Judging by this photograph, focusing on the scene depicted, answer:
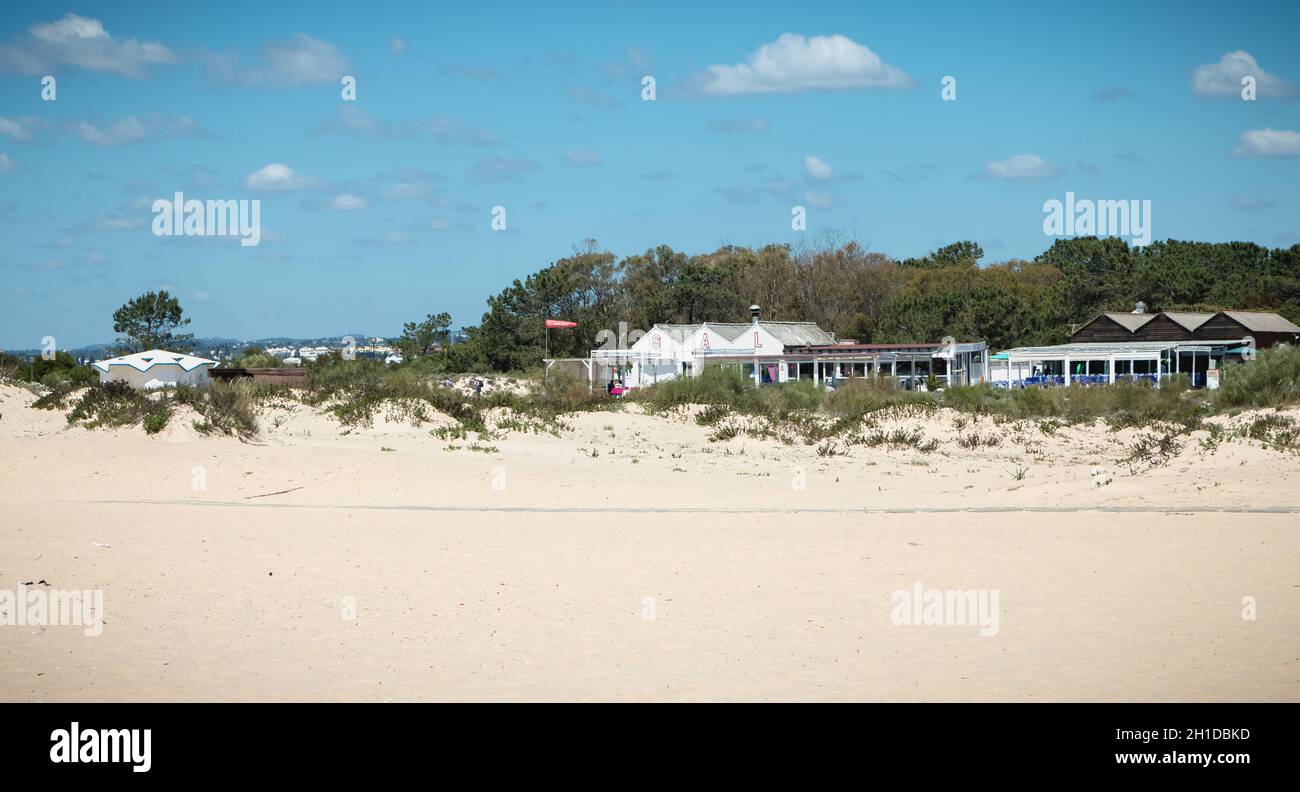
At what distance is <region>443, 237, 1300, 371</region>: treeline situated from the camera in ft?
208

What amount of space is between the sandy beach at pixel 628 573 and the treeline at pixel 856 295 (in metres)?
41.1

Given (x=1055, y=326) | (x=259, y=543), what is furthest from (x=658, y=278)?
(x=259, y=543)

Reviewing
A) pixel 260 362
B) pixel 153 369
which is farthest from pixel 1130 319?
pixel 153 369

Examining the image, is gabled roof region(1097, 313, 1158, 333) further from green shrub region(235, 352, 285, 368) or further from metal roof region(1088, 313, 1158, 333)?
green shrub region(235, 352, 285, 368)

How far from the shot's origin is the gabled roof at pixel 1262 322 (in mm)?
56450

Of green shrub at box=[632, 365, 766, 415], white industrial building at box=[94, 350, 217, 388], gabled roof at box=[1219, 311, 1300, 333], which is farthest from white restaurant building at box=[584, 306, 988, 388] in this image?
green shrub at box=[632, 365, 766, 415]

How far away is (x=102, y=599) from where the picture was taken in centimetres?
1067

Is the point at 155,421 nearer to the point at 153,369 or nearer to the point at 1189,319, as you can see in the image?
the point at 153,369

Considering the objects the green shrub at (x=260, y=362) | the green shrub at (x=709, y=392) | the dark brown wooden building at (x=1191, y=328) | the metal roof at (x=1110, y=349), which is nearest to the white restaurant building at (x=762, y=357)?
the metal roof at (x=1110, y=349)

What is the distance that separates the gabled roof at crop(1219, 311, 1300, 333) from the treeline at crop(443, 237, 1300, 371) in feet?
21.4

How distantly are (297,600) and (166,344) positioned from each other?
67419 mm

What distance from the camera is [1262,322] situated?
57656 mm

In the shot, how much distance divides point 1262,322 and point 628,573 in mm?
54979
